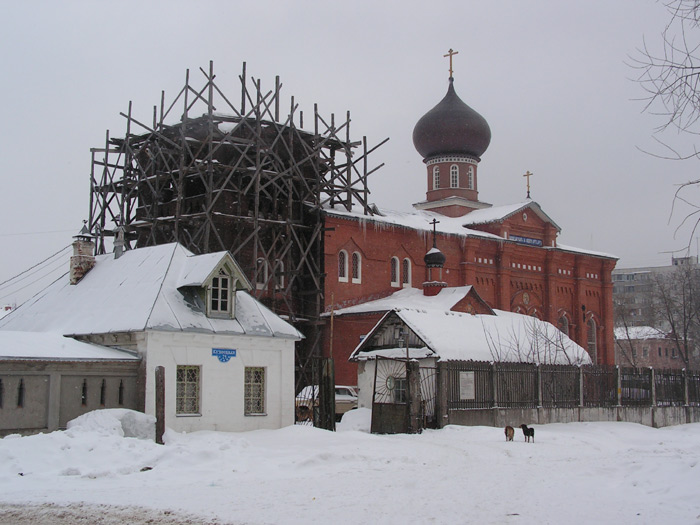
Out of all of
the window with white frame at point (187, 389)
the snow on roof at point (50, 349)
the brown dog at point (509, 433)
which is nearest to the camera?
the snow on roof at point (50, 349)

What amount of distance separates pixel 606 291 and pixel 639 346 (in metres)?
28.7

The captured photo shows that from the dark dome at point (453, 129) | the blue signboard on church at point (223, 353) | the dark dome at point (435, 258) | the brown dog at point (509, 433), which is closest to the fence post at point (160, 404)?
the blue signboard on church at point (223, 353)

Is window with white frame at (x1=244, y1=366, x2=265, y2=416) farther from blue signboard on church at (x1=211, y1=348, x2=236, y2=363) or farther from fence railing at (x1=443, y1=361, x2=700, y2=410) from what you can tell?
fence railing at (x1=443, y1=361, x2=700, y2=410)

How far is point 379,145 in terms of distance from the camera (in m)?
37.7

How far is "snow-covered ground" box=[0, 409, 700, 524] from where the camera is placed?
32.4ft

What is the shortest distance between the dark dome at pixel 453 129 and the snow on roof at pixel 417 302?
11782mm

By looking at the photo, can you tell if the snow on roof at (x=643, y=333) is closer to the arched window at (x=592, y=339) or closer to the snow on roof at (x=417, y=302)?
the arched window at (x=592, y=339)

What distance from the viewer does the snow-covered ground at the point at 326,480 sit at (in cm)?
988

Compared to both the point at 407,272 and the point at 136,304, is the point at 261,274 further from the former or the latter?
the point at 136,304

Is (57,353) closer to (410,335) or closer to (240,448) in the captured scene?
(240,448)

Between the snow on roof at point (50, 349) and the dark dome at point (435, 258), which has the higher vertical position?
the dark dome at point (435, 258)

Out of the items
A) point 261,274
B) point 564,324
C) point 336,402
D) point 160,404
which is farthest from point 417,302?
point 160,404

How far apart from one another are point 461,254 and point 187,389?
80.5 ft

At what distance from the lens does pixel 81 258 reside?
22.8 metres
